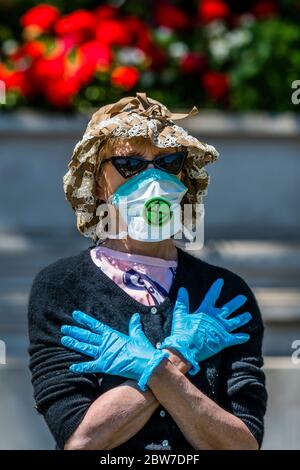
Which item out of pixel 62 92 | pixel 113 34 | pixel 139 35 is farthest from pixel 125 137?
pixel 139 35

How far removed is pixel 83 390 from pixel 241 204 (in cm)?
252

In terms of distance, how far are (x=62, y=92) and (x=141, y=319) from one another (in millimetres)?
2613

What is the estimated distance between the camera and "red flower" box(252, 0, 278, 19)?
18.9 feet

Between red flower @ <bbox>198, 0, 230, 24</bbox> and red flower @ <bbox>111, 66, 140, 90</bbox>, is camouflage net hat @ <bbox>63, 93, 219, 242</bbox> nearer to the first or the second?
red flower @ <bbox>111, 66, 140, 90</bbox>

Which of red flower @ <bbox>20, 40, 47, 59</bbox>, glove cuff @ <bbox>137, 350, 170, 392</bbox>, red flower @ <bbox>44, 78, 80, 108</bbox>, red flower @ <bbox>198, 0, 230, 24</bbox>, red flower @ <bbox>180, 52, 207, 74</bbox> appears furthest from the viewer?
red flower @ <bbox>198, 0, 230, 24</bbox>

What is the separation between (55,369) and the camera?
246cm

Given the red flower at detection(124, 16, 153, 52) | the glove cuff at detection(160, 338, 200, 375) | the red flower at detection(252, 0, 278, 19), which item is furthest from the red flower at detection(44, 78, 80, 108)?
the glove cuff at detection(160, 338, 200, 375)

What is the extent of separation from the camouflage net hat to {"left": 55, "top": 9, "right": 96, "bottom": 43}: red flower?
264 cm

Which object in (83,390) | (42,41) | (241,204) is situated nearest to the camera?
(83,390)

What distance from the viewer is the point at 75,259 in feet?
8.67

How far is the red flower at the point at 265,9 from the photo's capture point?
18.9ft

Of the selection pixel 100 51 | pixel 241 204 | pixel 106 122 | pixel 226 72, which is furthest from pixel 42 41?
pixel 106 122

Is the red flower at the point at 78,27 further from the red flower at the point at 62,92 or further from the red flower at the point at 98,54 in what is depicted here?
the red flower at the point at 62,92

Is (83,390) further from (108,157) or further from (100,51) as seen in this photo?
(100,51)
